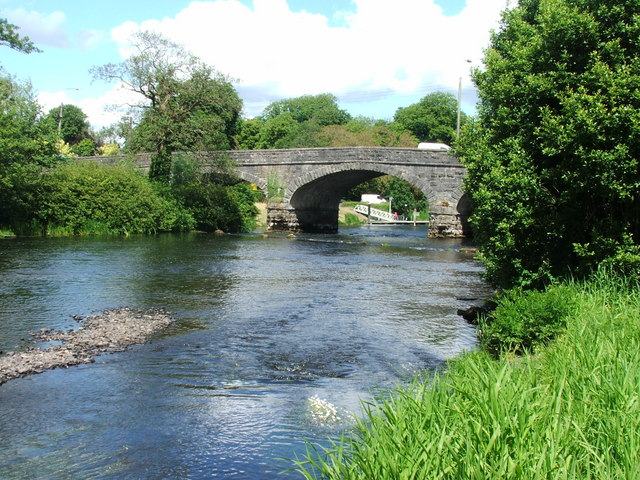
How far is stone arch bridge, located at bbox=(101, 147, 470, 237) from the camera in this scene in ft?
126

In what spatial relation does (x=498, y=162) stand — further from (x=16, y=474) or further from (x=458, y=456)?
(x=16, y=474)

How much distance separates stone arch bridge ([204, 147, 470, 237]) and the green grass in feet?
111

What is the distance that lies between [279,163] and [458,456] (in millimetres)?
38836

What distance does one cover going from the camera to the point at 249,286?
1544 centimetres

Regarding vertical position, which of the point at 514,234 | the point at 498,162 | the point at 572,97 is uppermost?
the point at 572,97

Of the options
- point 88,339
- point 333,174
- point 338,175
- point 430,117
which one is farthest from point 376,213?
point 88,339

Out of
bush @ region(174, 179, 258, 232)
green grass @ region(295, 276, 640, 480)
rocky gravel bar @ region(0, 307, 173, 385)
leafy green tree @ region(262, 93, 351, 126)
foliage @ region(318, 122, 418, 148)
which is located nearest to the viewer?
green grass @ region(295, 276, 640, 480)

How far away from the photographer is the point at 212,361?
27.3ft

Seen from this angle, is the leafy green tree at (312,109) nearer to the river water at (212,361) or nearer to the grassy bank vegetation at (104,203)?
the grassy bank vegetation at (104,203)

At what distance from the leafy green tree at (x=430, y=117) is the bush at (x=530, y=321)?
8368 cm

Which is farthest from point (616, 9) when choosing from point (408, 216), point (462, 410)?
point (408, 216)

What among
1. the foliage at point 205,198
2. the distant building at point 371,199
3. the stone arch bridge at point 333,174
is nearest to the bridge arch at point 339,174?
the stone arch bridge at point 333,174

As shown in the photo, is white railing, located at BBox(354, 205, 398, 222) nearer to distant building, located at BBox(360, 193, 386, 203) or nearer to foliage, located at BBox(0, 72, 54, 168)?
distant building, located at BBox(360, 193, 386, 203)

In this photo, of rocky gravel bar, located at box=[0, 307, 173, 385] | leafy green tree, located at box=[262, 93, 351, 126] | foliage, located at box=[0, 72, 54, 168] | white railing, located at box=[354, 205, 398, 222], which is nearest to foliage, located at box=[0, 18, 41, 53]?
foliage, located at box=[0, 72, 54, 168]
